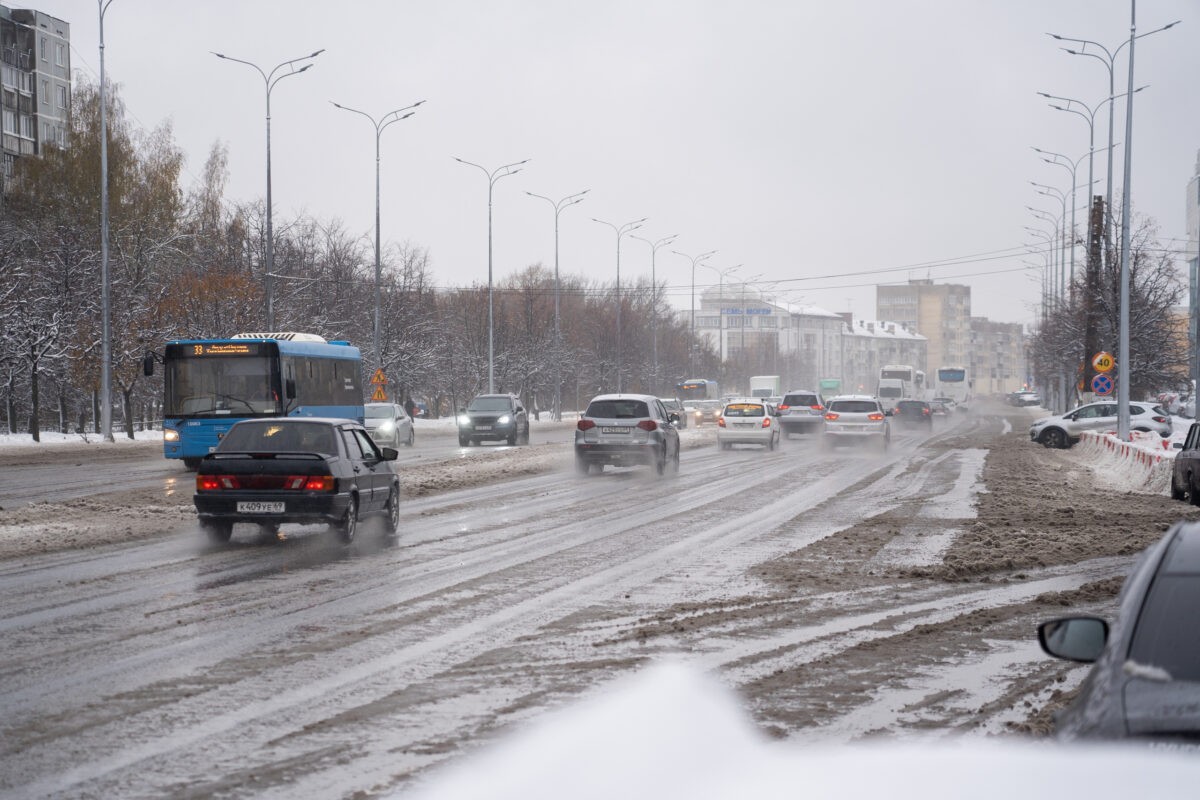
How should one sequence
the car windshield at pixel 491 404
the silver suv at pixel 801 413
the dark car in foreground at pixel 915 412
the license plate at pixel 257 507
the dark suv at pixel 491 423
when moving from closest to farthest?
the license plate at pixel 257 507, the dark suv at pixel 491 423, the car windshield at pixel 491 404, the silver suv at pixel 801 413, the dark car in foreground at pixel 915 412

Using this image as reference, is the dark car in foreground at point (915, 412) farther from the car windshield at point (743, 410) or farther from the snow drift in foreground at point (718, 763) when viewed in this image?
the snow drift in foreground at point (718, 763)

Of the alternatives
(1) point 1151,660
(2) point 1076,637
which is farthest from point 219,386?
(1) point 1151,660

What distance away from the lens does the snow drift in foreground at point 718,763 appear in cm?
339

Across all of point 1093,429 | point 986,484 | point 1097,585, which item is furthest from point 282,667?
point 1093,429

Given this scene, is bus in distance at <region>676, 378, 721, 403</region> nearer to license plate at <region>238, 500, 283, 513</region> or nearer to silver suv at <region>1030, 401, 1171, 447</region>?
silver suv at <region>1030, 401, 1171, 447</region>

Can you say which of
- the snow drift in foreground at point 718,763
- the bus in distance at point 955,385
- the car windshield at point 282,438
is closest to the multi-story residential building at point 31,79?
the bus in distance at point 955,385

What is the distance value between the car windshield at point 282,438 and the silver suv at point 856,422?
28.2 metres

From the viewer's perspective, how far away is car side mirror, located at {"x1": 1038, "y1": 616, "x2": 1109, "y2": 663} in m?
4.41

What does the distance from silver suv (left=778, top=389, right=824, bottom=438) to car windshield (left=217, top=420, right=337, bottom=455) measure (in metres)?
36.0

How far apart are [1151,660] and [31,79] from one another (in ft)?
332

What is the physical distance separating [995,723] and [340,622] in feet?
16.3

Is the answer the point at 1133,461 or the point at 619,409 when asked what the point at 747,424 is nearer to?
the point at 619,409

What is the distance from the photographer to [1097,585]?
12305 millimetres

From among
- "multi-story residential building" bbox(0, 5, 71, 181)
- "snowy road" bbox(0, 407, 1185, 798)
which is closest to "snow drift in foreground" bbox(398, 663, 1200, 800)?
"snowy road" bbox(0, 407, 1185, 798)
